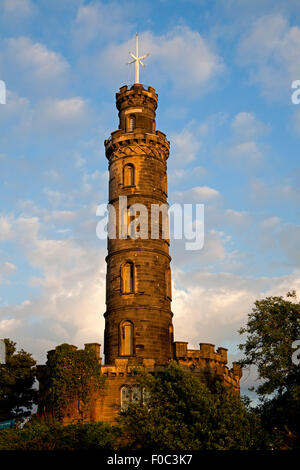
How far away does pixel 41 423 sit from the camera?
109ft

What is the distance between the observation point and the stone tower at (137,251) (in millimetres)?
39500

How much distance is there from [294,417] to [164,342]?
16133 millimetres

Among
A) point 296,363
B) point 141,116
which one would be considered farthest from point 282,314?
point 141,116

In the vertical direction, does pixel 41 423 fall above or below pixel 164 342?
below

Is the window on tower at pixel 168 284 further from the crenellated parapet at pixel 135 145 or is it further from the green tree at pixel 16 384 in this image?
the green tree at pixel 16 384

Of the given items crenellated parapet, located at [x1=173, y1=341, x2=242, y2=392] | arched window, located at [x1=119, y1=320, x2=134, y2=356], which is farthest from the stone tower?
crenellated parapet, located at [x1=173, y1=341, x2=242, y2=392]

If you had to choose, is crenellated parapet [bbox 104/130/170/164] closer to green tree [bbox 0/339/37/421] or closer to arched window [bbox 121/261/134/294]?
arched window [bbox 121/261/134/294]

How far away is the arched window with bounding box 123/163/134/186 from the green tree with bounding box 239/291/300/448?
55.3 feet

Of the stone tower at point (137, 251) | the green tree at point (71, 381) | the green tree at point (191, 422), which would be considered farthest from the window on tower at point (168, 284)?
the green tree at point (191, 422)

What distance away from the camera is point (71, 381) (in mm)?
35469

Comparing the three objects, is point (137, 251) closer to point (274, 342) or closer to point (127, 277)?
point (127, 277)
